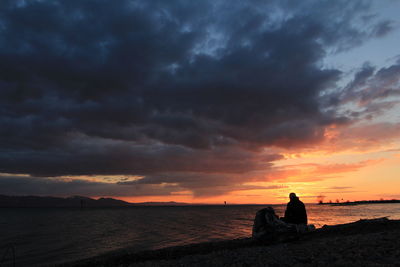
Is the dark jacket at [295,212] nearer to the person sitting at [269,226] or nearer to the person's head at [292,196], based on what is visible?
the person's head at [292,196]

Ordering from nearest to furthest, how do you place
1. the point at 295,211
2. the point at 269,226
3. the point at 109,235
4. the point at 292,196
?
the point at 269,226
the point at 295,211
the point at 292,196
the point at 109,235

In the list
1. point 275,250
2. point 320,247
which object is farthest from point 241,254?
point 320,247

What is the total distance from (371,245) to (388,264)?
2.74 m

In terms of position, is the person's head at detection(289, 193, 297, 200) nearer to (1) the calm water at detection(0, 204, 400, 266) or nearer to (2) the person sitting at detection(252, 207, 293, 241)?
(2) the person sitting at detection(252, 207, 293, 241)

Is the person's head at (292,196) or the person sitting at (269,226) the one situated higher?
the person's head at (292,196)

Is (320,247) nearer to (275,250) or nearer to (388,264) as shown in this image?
(275,250)

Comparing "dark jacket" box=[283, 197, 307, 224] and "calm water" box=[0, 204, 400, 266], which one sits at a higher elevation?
"dark jacket" box=[283, 197, 307, 224]

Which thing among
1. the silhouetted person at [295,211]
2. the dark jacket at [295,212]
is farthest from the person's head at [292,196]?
the dark jacket at [295,212]

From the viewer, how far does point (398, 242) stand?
38.1ft

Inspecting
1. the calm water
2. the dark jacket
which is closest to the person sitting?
the dark jacket

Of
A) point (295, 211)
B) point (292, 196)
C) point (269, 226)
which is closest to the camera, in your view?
point (269, 226)

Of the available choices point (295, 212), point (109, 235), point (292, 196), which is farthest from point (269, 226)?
point (109, 235)

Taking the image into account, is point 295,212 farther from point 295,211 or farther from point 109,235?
point 109,235

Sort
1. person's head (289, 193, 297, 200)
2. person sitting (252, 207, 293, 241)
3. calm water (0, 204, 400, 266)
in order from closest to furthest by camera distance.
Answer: person sitting (252, 207, 293, 241) → person's head (289, 193, 297, 200) → calm water (0, 204, 400, 266)
